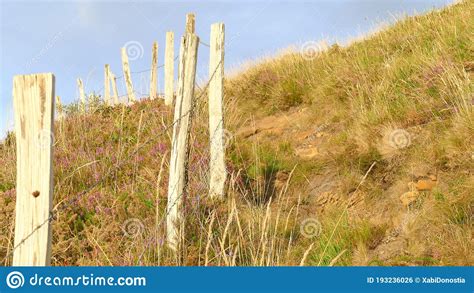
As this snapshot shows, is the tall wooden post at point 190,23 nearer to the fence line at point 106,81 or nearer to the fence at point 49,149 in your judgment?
the fence at point 49,149

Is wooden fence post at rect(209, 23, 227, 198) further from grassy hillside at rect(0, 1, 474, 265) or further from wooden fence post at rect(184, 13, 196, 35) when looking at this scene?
wooden fence post at rect(184, 13, 196, 35)

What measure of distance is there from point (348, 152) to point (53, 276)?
5293mm

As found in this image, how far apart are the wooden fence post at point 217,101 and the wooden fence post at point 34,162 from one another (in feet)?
15.2

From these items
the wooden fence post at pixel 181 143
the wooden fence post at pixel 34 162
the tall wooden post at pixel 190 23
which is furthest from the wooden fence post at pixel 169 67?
the wooden fence post at pixel 34 162

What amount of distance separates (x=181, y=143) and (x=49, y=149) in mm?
2968

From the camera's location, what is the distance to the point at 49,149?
12.4 ft

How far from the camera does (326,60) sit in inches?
507

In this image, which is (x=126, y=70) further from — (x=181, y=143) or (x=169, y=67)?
(x=181, y=143)

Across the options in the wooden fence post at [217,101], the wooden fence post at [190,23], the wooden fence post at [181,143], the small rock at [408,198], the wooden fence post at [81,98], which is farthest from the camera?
the wooden fence post at [81,98]

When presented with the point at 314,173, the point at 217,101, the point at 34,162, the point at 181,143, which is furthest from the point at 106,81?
the point at 34,162

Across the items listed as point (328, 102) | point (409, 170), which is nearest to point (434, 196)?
point (409, 170)

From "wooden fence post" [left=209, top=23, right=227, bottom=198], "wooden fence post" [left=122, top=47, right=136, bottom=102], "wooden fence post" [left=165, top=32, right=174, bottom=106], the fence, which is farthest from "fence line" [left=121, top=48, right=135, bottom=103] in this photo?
"wooden fence post" [left=209, top=23, right=227, bottom=198]

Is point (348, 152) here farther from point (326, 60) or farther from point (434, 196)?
point (326, 60)

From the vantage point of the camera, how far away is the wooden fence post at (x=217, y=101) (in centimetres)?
833
